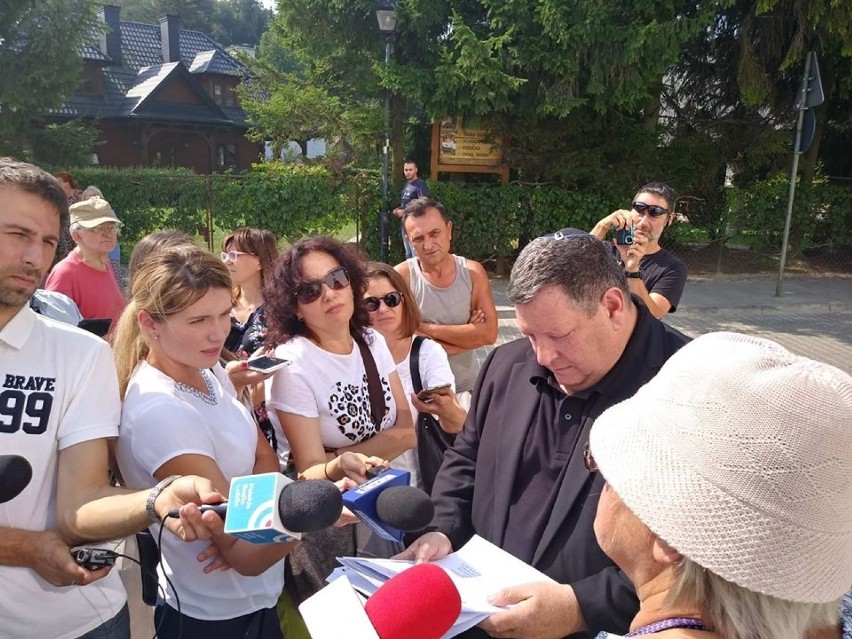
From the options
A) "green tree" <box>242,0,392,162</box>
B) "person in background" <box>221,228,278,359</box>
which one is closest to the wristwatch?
"person in background" <box>221,228,278,359</box>

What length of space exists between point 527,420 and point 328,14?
1134 centimetres

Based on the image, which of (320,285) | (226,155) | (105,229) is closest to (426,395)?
(320,285)

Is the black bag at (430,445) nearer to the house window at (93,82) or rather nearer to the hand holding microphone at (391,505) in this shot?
the hand holding microphone at (391,505)

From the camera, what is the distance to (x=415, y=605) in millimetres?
1307

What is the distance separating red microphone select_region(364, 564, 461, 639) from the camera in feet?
4.15

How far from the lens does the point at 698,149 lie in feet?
45.6

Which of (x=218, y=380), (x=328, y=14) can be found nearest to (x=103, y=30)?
(x=328, y=14)

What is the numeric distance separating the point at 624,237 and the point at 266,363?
2902 mm

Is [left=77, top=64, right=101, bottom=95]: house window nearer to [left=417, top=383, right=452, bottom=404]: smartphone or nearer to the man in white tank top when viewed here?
the man in white tank top

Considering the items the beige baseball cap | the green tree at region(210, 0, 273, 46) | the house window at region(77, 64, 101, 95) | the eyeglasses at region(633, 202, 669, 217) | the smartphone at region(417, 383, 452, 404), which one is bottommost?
the smartphone at region(417, 383, 452, 404)

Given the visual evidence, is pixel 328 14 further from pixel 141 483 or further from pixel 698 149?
pixel 141 483

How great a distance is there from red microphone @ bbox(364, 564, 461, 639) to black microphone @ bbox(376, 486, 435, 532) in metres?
0.34

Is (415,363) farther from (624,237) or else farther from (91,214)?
(91,214)

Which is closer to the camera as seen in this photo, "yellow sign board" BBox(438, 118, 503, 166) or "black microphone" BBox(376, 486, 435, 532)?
"black microphone" BBox(376, 486, 435, 532)
